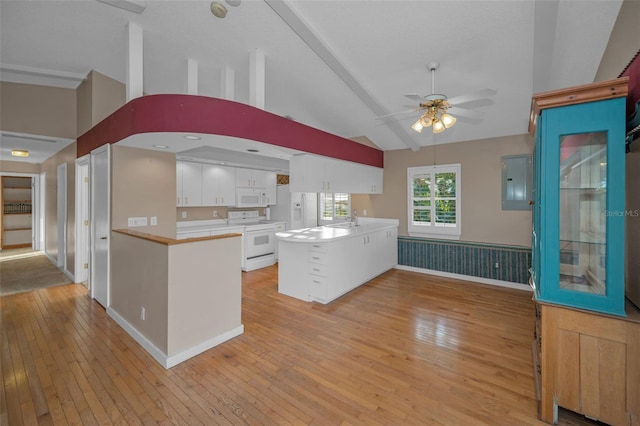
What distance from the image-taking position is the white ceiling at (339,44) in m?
2.46

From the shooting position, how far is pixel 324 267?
377cm

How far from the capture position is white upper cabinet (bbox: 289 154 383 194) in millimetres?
4078

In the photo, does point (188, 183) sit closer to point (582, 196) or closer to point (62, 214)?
point (62, 214)

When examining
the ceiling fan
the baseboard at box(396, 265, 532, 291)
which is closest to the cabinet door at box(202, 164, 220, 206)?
the ceiling fan

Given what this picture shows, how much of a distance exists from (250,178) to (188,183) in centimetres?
136

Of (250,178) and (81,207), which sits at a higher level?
(250,178)

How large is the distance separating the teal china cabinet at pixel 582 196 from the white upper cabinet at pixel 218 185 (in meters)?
5.02

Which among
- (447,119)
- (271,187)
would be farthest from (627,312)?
(271,187)

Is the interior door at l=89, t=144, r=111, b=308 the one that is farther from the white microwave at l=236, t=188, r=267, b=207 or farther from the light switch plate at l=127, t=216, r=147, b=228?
the white microwave at l=236, t=188, r=267, b=207

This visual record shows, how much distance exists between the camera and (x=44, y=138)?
4.31 m

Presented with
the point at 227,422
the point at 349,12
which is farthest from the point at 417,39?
the point at 227,422

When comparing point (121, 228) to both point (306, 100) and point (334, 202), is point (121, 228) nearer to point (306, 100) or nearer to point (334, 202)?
point (306, 100)

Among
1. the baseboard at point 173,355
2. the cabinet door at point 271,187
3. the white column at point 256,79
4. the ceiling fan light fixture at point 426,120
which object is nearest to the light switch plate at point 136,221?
the baseboard at point 173,355

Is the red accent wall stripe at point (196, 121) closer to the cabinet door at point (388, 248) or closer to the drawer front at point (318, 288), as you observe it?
the drawer front at point (318, 288)
